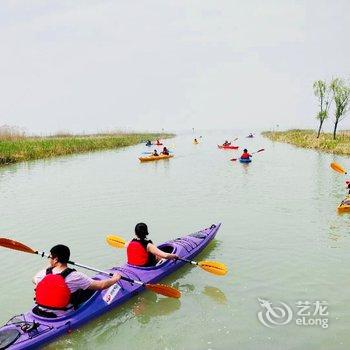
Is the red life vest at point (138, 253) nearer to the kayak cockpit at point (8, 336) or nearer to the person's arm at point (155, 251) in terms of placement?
the person's arm at point (155, 251)

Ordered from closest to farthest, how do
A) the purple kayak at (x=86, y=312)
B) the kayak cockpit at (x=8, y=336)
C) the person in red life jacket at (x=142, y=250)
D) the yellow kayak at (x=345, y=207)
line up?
the kayak cockpit at (x=8, y=336), the purple kayak at (x=86, y=312), the person in red life jacket at (x=142, y=250), the yellow kayak at (x=345, y=207)

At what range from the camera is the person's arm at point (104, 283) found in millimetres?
6367

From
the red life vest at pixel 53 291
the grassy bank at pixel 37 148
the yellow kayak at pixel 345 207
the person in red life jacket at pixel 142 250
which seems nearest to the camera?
the red life vest at pixel 53 291

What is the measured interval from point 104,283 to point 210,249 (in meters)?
4.45

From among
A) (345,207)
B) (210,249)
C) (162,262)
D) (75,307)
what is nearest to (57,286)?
(75,307)

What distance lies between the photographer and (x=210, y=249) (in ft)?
34.4

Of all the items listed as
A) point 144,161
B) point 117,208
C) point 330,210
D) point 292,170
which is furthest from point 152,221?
point 144,161

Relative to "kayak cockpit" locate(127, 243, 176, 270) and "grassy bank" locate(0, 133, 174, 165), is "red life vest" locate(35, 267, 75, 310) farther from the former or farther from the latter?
"grassy bank" locate(0, 133, 174, 165)

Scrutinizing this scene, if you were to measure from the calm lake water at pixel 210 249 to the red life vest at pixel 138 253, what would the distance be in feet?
2.28

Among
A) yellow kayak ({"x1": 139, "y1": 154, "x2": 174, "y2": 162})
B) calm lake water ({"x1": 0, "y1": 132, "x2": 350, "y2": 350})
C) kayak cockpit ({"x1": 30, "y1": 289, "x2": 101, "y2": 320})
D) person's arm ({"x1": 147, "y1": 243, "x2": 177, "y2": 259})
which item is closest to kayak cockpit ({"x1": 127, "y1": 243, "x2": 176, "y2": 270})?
person's arm ({"x1": 147, "y1": 243, "x2": 177, "y2": 259})

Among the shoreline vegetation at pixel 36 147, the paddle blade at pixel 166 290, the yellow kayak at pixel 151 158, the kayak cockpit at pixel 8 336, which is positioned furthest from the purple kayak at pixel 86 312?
the shoreline vegetation at pixel 36 147

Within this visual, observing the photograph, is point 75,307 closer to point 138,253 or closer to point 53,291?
point 53,291

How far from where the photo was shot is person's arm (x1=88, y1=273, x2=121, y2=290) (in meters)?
6.37

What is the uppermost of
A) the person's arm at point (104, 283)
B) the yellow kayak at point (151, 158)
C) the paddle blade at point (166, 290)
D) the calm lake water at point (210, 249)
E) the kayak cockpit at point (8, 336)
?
the person's arm at point (104, 283)
